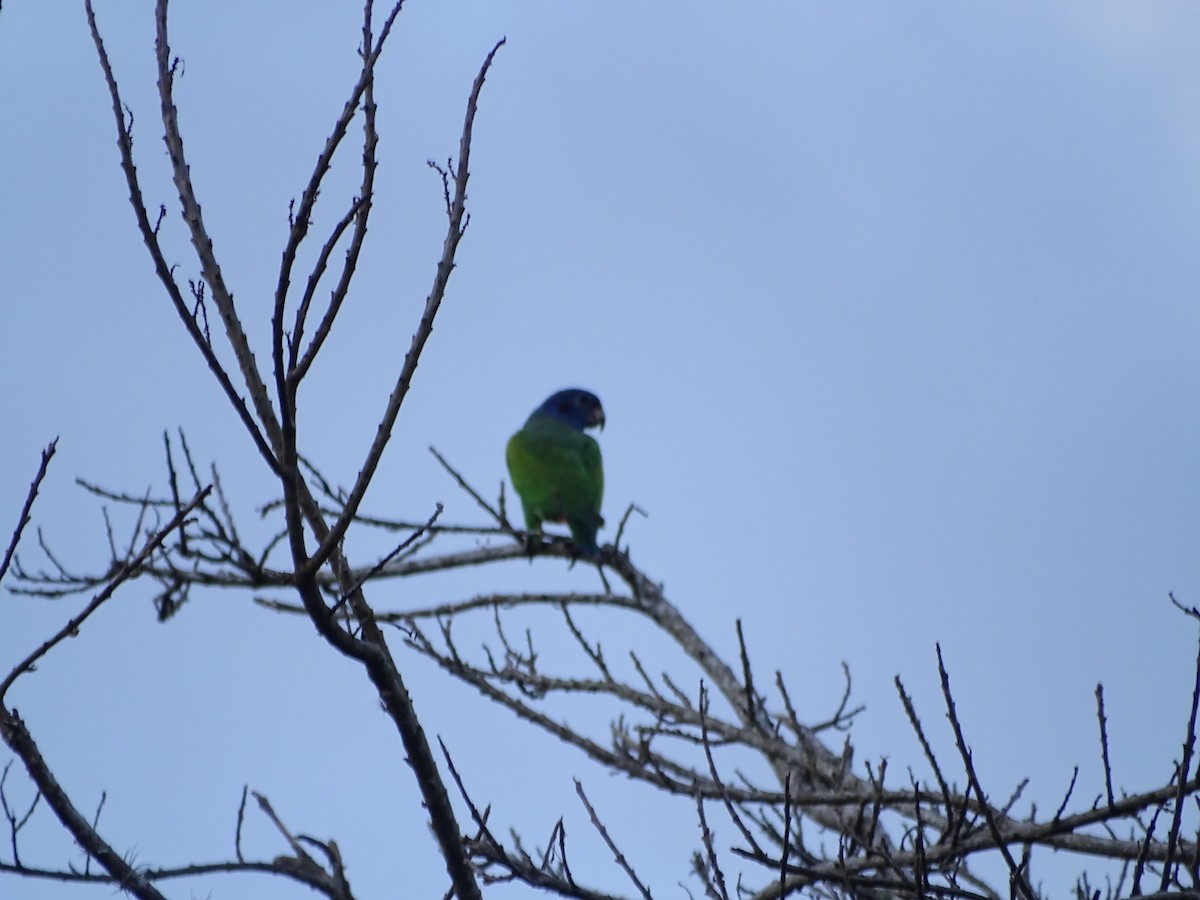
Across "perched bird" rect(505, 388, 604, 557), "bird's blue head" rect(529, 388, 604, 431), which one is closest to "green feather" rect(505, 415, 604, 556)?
"perched bird" rect(505, 388, 604, 557)

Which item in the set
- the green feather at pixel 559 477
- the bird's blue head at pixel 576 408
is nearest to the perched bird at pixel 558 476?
the green feather at pixel 559 477

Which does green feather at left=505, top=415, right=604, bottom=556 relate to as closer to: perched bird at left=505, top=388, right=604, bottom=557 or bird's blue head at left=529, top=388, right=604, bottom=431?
perched bird at left=505, top=388, right=604, bottom=557

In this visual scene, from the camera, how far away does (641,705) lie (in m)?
5.93

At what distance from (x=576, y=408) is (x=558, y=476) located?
2441mm

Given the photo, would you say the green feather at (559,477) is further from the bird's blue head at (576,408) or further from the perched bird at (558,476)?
the bird's blue head at (576,408)

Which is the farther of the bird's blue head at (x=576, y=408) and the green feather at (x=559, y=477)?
the bird's blue head at (x=576, y=408)

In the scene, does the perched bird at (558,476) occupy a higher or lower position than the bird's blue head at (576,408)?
lower

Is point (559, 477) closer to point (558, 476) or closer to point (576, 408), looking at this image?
point (558, 476)

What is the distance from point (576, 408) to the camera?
35.7ft

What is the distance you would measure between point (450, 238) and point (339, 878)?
5.06 ft

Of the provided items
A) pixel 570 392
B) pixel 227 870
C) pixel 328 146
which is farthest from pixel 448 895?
pixel 570 392

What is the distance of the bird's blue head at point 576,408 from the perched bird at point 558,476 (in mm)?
646

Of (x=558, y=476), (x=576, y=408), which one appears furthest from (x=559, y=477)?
(x=576, y=408)

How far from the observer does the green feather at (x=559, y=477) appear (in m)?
8.09
